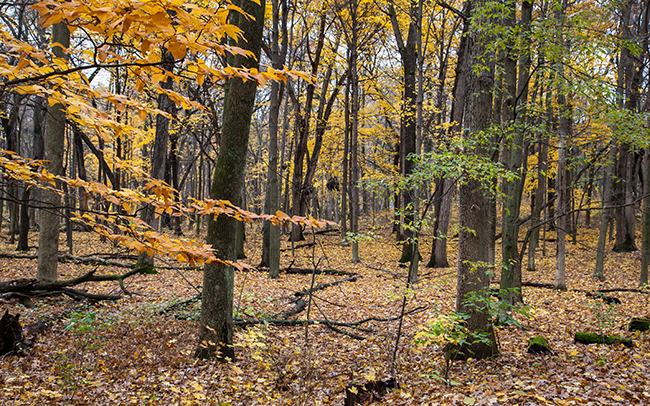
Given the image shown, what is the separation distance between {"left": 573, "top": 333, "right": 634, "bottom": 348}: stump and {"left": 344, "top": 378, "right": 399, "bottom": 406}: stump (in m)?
3.38

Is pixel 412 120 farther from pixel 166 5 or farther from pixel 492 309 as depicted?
pixel 166 5

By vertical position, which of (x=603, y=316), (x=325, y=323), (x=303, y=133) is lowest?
(x=325, y=323)

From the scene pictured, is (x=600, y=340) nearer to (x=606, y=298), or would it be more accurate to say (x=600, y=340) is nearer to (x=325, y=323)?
(x=606, y=298)

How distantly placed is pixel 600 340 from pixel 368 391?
3973 mm

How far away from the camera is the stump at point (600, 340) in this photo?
5219 millimetres

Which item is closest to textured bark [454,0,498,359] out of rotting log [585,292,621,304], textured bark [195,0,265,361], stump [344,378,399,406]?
stump [344,378,399,406]

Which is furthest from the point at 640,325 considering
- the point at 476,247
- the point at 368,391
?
the point at 368,391

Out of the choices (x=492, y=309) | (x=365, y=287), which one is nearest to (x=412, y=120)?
(x=365, y=287)

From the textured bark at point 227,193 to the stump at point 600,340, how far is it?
5347mm

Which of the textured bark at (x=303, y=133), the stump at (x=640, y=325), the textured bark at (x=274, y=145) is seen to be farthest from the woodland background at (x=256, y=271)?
the textured bark at (x=303, y=133)

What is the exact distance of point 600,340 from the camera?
5.47m

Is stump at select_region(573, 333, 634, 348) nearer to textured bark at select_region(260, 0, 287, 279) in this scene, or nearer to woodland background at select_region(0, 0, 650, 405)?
woodland background at select_region(0, 0, 650, 405)

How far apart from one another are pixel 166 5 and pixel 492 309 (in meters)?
4.78

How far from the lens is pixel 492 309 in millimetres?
4637
